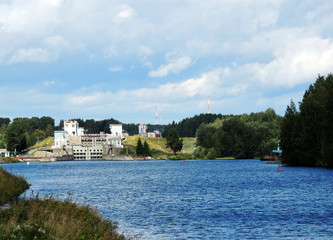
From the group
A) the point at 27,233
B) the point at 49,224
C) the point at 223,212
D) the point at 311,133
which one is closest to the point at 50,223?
the point at 49,224

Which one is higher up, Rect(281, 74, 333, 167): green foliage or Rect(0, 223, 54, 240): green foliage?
Rect(281, 74, 333, 167): green foliage

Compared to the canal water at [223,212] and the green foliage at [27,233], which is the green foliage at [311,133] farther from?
the green foliage at [27,233]

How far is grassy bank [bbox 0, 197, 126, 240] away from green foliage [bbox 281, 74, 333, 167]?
82122mm

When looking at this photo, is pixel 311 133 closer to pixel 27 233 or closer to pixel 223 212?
pixel 223 212

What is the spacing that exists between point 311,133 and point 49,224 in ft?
319

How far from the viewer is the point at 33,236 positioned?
846 inches

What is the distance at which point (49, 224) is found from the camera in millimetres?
23516

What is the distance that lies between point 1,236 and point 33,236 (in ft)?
5.13

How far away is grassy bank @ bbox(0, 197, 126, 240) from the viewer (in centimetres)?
2159

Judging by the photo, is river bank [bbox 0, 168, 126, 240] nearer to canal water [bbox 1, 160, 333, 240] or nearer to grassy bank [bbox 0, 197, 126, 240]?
grassy bank [bbox 0, 197, 126, 240]

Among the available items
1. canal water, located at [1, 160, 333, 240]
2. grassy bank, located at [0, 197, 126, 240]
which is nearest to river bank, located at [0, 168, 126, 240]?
grassy bank, located at [0, 197, 126, 240]

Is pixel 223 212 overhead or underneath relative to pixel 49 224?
underneath

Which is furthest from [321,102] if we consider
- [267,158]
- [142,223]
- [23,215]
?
[23,215]

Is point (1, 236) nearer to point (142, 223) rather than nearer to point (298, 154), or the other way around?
point (142, 223)
